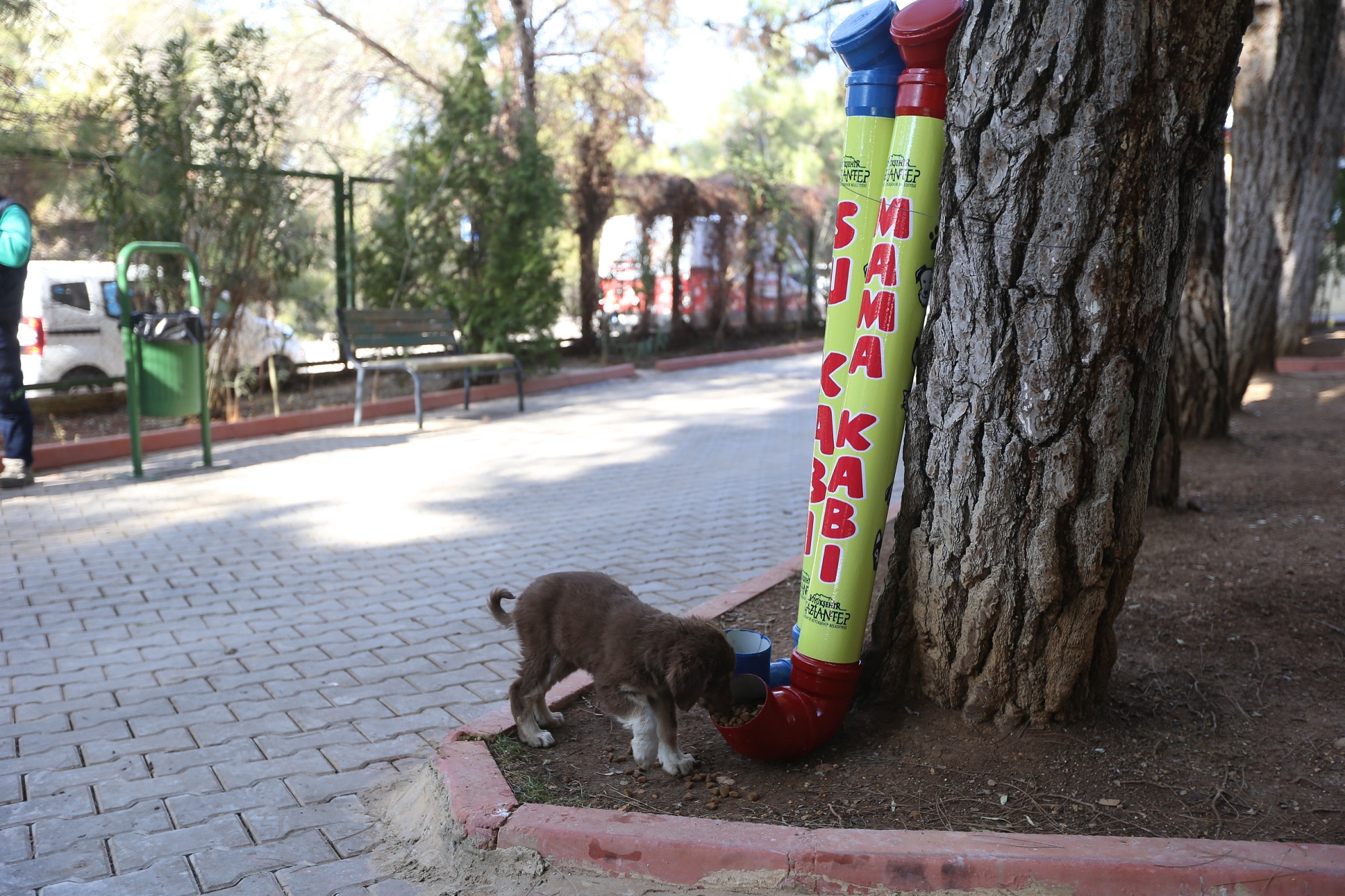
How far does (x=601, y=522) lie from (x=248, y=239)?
5.77 metres

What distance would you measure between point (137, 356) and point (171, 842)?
20.2ft

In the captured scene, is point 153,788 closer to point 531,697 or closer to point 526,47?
point 531,697

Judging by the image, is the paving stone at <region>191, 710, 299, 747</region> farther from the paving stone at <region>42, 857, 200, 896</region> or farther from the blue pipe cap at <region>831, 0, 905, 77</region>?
the blue pipe cap at <region>831, 0, 905, 77</region>

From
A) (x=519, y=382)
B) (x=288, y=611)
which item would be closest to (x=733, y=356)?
(x=519, y=382)

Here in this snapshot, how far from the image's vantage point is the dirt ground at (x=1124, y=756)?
9.24 feet

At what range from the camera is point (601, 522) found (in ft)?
22.3

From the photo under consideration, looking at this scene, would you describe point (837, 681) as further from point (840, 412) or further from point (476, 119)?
point (476, 119)

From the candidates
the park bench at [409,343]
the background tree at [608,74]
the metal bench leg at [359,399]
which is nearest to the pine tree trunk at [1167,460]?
the park bench at [409,343]

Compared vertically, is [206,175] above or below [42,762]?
above

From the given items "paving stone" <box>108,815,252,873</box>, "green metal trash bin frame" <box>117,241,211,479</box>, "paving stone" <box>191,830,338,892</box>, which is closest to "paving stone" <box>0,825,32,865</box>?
"paving stone" <box>108,815,252,873</box>

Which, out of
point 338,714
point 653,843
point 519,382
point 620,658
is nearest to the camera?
point 653,843

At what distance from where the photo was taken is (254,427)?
10.1 m

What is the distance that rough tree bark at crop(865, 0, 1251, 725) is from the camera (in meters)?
2.75

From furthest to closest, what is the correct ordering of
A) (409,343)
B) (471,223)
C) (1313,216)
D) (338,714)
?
(1313,216) → (471,223) → (409,343) → (338,714)
